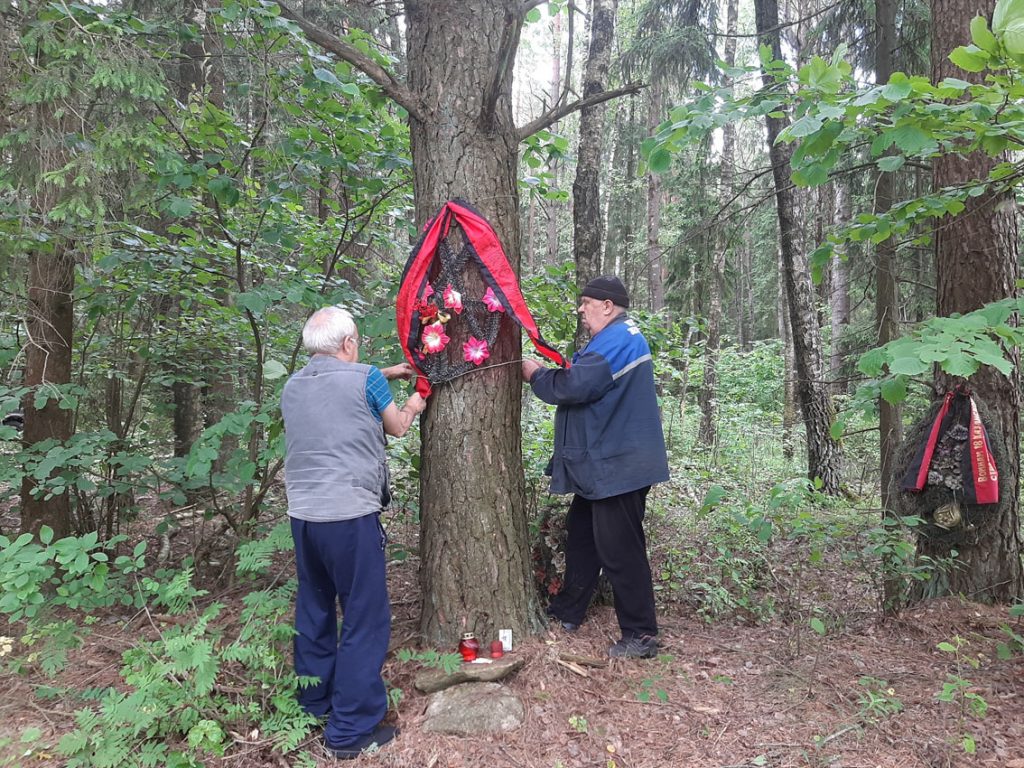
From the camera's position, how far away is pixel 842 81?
2848 mm

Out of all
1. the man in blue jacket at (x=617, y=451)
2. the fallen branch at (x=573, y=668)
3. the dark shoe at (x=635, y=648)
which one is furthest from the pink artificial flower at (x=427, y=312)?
the dark shoe at (x=635, y=648)

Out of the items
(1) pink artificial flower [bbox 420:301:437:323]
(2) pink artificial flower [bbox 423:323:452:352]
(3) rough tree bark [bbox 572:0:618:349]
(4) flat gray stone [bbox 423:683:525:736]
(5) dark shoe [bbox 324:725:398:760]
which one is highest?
(3) rough tree bark [bbox 572:0:618:349]

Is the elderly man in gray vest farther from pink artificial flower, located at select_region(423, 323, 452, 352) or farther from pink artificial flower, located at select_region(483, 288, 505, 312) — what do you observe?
pink artificial flower, located at select_region(483, 288, 505, 312)

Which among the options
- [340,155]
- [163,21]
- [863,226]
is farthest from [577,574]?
[163,21]

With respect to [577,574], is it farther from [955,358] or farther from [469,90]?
[469,90]

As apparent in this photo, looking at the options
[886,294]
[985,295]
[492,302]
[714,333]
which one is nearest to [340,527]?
[492,302]

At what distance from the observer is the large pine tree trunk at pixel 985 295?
4.14 metres

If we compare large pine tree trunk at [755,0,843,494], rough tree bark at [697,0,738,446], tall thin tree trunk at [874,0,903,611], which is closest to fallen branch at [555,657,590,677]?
tall thin tree trunk at [874,0,903,611]

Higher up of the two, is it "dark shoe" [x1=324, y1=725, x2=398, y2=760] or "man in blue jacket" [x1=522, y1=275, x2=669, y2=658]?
"man in blue jacket" [x1=522, y1=275, x2=669, y2=658]

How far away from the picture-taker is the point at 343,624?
2.88 m

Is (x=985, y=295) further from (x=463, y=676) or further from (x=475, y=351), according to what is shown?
(x=463, y=676)

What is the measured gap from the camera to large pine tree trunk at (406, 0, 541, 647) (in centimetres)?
333

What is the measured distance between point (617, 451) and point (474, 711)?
150 cm

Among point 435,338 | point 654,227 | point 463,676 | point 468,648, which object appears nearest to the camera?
point 463,676
